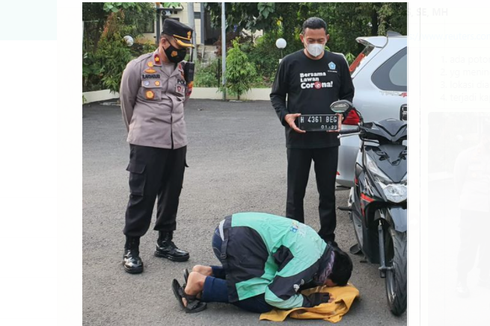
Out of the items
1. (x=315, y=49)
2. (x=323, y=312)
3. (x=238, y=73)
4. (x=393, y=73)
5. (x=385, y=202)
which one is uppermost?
(x=238, y=73)

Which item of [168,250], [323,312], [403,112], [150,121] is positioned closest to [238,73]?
[403,112]

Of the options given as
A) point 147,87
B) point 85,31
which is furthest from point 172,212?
point 85,31

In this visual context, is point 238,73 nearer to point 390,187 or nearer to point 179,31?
point 179,31

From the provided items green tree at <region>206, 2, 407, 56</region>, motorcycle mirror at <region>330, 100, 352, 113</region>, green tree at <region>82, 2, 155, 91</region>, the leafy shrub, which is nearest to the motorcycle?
motorcycle mirror at <region>330, 100, 352, 113</region>

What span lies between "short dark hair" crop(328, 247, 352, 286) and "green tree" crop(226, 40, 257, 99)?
16501mm

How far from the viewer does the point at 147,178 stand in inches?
206

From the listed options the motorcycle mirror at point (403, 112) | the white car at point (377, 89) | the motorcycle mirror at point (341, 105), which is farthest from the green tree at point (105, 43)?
the motorcycle mirror at point (341, 105)

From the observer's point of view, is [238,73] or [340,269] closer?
[340,269]

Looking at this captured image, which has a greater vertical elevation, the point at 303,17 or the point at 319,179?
the point at 303,17

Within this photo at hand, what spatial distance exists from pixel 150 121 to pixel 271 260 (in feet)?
5.25

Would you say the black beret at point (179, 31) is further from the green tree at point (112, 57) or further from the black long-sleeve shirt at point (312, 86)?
the green tree at point (112, 57)

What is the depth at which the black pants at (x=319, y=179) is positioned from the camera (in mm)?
5492

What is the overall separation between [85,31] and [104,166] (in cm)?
1418
